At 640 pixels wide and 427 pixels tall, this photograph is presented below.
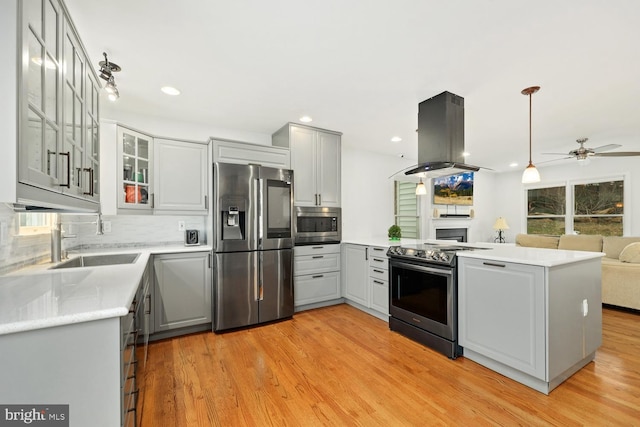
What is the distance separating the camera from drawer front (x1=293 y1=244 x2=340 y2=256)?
12.0 ft

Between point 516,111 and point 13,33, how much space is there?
13.2ft

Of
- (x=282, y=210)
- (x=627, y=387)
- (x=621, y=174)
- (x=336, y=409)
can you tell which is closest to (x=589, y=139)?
(x=621, y=174)

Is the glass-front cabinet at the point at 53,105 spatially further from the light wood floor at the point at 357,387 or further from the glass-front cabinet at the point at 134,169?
the light wood floor at the point at 357,387

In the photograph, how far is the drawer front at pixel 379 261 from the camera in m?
3.28

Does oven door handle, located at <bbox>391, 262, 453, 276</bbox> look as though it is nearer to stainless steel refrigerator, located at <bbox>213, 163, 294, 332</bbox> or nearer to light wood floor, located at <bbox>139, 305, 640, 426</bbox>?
light wood floor, located at <bbox>139, 305, 640, 426</bbox>

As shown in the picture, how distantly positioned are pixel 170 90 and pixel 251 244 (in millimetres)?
1743

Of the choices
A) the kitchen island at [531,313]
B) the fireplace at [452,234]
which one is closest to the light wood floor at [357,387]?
the kitchen island at [531,313]

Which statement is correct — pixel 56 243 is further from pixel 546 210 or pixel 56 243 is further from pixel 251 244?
pixel 546 210

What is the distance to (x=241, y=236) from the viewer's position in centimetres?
317

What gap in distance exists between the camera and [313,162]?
3.81m

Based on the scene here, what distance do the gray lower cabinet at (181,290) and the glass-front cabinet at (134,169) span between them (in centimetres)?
64

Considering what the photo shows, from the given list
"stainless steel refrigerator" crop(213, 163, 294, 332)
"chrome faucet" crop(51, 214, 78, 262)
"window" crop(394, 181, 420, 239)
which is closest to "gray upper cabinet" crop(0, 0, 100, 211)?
"chrome faucet" crop(51, 214, 78, 262)

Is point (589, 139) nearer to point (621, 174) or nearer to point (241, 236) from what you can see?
point (621, 174)

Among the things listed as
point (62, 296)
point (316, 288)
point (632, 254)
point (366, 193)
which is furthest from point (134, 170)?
point (632, 254)
